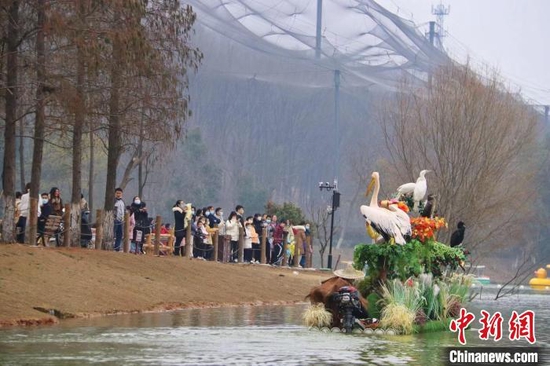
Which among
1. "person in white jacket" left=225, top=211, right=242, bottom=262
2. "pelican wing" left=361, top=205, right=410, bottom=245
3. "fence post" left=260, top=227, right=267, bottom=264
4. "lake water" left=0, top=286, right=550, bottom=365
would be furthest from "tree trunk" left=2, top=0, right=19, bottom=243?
"fence post" left=260, top=227, right=267, bottom=264

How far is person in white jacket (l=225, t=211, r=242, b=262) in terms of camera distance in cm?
4273

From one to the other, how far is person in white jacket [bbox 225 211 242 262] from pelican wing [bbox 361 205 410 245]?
1927 centimetres

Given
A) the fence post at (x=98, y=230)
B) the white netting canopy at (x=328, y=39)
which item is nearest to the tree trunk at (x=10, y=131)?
the fence post at (x=98, y=230)

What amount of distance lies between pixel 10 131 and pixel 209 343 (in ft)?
42.5

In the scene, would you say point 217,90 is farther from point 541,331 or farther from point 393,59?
point 541,331

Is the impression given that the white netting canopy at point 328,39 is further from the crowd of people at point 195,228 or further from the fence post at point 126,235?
the fence post at point 126,235

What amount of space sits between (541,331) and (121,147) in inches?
636

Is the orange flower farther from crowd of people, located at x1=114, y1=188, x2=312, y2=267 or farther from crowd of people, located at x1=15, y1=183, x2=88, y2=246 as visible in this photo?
crowd of people, located at x1=114, y1=188, x2=312, y2=267

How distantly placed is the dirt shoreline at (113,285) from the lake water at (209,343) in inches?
37.7

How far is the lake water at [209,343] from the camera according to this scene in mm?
17016

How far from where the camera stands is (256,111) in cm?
10706

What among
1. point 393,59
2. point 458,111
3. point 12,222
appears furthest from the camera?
point 393,59

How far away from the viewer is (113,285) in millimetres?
29391

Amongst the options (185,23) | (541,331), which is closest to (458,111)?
(185,23)
